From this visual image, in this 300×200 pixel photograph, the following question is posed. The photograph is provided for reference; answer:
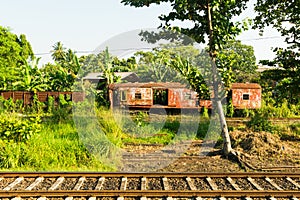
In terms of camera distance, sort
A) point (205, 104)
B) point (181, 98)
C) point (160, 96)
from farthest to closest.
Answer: point (160, 96)
point (181, 98)
point (205, 104)

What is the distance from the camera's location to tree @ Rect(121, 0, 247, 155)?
10930 mm

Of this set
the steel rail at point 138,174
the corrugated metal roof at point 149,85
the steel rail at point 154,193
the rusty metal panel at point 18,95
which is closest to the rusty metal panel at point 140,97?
the corrugated metal roof at point 149,85

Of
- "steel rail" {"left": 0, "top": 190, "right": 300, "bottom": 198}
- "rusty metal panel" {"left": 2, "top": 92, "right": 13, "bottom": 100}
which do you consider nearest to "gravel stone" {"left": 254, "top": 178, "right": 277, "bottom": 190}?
"steel rail" {"left": 0, "top": 190, "right": 300, "bottom": 198}

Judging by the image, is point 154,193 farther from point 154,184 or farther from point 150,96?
point 150,96

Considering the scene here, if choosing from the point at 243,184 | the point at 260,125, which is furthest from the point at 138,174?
the point at 260,125

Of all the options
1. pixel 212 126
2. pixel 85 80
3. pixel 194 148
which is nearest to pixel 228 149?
pixel 194 148

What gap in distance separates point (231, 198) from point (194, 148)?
204 inches

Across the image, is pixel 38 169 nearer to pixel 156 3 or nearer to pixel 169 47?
pixel 156 3

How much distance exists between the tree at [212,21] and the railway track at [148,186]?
118 inches

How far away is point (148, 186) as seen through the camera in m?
7.37

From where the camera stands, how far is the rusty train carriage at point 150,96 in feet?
63.7

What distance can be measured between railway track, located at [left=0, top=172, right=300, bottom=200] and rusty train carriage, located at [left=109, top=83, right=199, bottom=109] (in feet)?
37.3

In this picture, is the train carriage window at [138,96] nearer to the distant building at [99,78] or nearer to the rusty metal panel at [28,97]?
the distant building at [99,78]

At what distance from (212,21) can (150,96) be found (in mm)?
9019
